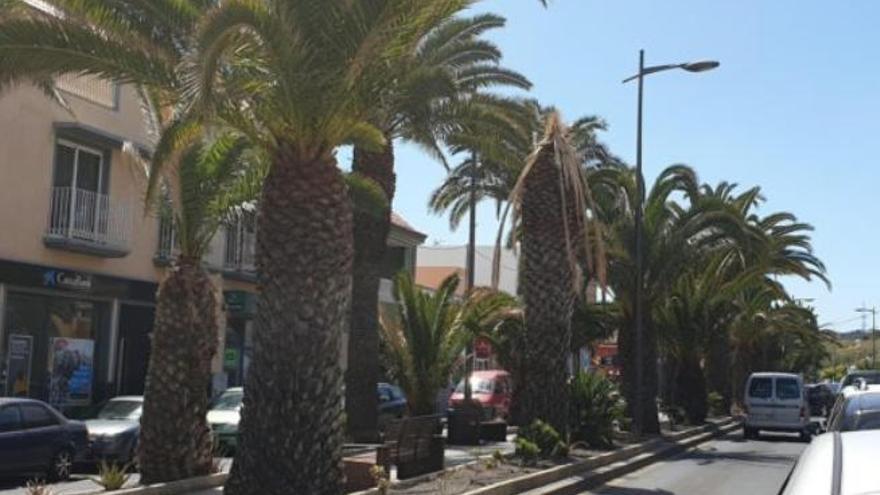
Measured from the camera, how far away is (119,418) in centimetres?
2056

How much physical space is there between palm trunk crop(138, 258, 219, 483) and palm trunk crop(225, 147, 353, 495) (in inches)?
153

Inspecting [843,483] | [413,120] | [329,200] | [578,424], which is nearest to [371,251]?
[578,424]

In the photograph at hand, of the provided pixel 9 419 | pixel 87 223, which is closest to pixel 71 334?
pixel 87 223

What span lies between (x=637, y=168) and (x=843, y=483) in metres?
25.2

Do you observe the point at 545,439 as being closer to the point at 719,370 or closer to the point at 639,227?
the point at 639,227

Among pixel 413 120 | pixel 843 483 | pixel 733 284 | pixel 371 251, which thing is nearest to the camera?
pixel 843 483

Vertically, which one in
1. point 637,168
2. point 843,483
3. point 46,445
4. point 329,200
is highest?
point 637,168

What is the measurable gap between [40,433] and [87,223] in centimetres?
962

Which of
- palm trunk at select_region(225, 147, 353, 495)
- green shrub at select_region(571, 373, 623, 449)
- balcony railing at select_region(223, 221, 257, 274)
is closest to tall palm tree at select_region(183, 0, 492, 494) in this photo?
palm trunk at select_region(225, 147, 353, 495)

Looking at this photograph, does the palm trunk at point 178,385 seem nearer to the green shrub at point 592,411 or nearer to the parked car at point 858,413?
the parked car at point 858,413

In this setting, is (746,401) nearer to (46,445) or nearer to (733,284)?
(733,284)

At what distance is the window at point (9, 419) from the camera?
16.2 meters

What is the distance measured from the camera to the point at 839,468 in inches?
107

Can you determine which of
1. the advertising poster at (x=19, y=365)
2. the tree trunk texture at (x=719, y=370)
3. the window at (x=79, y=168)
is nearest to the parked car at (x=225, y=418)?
the advertising poster at (x=19, y=365)
